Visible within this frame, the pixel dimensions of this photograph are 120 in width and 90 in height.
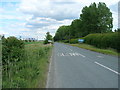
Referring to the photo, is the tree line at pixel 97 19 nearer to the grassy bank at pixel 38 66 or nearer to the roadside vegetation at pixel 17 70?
the grassy bank at pixel 38 66

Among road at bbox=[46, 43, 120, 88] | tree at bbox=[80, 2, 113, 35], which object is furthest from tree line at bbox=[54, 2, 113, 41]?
road at bbox=[46, 43, 120, 88]

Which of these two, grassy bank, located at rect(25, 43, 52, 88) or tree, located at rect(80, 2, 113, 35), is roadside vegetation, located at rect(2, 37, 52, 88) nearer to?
grassy bank, located at rect(25, 43, 52, 88)

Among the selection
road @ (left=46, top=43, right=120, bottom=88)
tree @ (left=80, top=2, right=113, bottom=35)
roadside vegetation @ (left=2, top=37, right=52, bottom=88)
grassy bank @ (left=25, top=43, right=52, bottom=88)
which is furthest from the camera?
tree @ (left=80, top=2, right=113, bottom=35)

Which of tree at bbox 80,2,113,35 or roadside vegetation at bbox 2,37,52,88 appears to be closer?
roadside vegetation at bbox 2,37,52,88

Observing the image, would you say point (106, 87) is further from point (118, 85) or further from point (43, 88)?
point (43, 88)

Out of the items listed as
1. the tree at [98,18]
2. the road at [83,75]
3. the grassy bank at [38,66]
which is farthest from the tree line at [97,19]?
the road at [83,75]

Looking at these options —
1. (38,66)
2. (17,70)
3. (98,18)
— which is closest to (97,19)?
(98,18)

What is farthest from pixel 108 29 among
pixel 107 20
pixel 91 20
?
pixel 91 20

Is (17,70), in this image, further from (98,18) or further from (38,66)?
(98,18)

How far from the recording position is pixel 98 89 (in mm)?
5992

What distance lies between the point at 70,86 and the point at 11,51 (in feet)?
14.8

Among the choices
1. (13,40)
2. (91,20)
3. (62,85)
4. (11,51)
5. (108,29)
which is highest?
(91,20)

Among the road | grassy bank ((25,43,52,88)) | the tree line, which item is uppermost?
the tree line

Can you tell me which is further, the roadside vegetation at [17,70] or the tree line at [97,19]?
the tree line at [97,19]
